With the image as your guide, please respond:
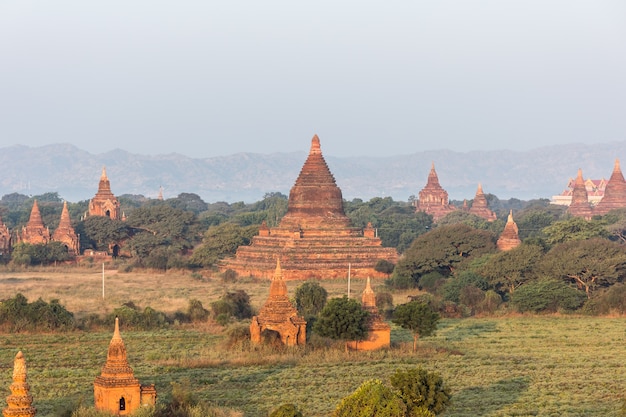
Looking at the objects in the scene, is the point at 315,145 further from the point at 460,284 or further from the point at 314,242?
the point at 460,284

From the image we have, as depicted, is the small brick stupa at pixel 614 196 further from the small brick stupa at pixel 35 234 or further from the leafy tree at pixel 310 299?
the leafy tree at pixel 310 299

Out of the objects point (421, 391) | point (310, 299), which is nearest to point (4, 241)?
point (310, 299)

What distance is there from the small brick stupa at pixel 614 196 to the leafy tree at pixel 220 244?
4365 cm

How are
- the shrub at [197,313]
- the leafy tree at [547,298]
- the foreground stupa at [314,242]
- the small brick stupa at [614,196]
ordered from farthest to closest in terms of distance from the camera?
the small brick stupa at [614,196], the foreground stupa at [314,242], the leafy tree at [547,298], the shrub at [197,313]

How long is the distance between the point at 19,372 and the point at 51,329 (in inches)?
771

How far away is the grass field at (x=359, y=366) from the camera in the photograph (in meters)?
30.3

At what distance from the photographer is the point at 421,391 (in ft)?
90.2

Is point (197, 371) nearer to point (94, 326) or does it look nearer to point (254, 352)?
point (254, 352)

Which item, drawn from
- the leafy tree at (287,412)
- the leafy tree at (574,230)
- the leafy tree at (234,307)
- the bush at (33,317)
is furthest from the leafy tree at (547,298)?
the leafy tree at (287,412)

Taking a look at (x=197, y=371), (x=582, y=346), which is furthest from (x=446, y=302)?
(x=197, y=371)

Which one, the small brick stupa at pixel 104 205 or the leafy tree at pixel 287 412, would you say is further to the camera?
the small brick stupa at pixel 104 205

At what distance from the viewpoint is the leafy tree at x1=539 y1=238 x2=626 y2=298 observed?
5459 cm

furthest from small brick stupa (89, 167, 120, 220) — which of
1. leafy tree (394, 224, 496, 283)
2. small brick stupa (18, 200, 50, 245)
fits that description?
leafy tree (394, 224, 496, 283)

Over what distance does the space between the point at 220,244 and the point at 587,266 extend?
948 inches
